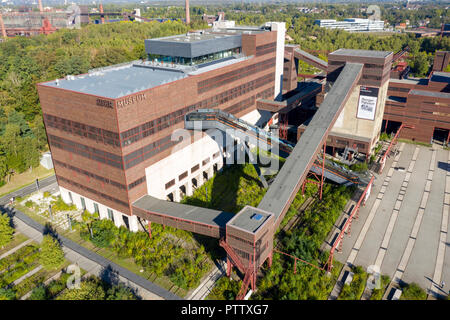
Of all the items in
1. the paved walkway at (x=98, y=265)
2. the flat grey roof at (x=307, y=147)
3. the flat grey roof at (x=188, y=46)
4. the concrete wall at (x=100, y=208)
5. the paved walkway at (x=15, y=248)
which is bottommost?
the paved walkway at (x=15, y=248)

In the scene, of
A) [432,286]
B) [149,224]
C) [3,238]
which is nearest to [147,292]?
[149,224]

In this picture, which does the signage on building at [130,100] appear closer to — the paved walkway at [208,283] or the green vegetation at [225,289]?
the paved walkway at [208,283]

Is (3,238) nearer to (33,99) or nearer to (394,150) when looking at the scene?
(33,99)

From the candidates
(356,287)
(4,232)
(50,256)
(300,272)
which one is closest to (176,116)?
(50,256)

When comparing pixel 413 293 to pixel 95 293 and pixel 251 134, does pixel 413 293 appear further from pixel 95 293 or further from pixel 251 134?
pixel 95 293

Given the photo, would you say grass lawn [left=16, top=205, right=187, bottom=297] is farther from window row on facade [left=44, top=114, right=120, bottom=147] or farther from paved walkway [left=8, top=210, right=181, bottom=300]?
window row on facade [left=44, top=114, right=120, bottom=147]

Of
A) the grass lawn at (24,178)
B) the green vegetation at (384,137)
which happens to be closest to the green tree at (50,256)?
the grass lawn at (24,178)
